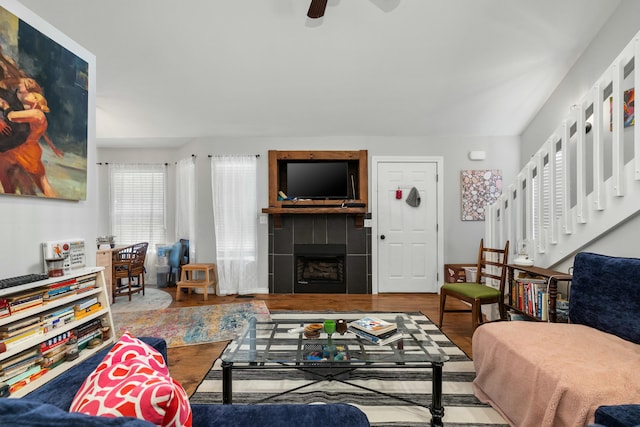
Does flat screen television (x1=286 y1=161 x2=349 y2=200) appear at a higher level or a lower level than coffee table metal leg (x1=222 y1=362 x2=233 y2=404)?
higher

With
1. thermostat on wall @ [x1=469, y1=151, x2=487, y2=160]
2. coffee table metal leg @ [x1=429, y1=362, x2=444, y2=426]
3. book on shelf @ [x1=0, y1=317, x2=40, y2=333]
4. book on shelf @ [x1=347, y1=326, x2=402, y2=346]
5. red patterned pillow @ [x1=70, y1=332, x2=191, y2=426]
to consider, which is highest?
thermostat on wall @ [x1=469, y1=151, x2=487, y2=160]

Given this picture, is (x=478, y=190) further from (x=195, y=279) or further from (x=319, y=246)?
(x=195, y=279)

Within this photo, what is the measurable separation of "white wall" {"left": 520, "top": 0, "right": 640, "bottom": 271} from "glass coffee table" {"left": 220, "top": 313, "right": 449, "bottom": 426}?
1.57 metres

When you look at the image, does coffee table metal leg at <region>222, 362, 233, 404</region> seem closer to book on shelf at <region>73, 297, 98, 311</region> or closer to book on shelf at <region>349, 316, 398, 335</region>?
book on shelf at <region>349, 316, 398, 335</region>

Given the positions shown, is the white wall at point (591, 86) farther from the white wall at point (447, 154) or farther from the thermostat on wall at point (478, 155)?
the thermostat on wall at point (478, 155)

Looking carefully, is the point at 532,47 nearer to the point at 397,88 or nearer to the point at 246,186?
the point at 397,88

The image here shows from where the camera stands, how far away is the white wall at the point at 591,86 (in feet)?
7.41

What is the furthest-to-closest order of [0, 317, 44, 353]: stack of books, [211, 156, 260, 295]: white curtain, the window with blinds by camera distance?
the window with blinds < [211, 156, 260, 295]: white curtain < [0, 317, 44, 353]: stack of books

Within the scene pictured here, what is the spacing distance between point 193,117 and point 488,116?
4.13 metres

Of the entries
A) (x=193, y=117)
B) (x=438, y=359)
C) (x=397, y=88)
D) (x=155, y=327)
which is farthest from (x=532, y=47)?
(x=155, y=327)

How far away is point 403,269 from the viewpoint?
480 centimetres

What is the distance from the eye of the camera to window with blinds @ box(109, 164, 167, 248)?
18.8ft

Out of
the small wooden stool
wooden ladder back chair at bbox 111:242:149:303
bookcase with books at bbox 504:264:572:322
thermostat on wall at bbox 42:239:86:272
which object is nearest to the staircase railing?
bookcase with books at bbox 504:264:572:322

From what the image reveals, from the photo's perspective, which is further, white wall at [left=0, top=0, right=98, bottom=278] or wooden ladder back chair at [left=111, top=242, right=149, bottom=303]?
wooden ladder back chair at [left=111, top=242, right=149, bottom=303]
